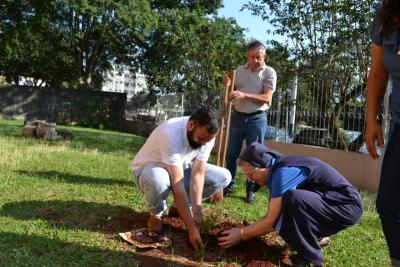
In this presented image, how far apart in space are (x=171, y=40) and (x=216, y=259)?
15595 mm

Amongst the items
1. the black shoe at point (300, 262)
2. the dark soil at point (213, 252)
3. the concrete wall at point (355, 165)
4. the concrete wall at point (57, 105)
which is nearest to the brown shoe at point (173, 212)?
the dark soil at point (213, 252)

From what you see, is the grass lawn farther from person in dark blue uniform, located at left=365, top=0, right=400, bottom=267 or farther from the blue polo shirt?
person in dark blue uniform, located at left=365, top=0, right=400, bottom=267

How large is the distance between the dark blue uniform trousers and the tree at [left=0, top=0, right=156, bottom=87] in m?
18.8

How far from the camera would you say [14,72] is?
32688mm

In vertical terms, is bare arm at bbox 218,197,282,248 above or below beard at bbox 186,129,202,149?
below

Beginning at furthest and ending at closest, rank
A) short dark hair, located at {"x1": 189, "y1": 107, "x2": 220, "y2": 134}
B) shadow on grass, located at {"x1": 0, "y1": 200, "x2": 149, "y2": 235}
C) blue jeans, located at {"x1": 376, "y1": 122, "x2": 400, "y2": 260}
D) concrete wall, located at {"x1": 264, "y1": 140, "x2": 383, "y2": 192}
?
concrete wall, located at {"x1": 264, "y1": 140, "x2": 383, "y2": 192}, shadow on grass, located at {"x1": 0, "y1": 200, "x2": 149, "y2": 235}, short dark hair, located at {"x1": 189, "y1": 107, "x2": 220, "y2": 134}, blue jeans, located at {"x1": 376, "y1": 122, "x2": 400, "y2": 260}

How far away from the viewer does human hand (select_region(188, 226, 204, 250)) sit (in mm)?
3598

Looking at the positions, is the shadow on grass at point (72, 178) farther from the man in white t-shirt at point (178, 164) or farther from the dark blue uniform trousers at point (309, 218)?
the dark blue uniform trousers at point (309, 218)

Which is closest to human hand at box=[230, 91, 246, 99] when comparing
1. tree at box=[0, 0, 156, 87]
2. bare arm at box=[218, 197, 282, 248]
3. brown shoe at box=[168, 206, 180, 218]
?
brown shoe at box=[168, 206, 180, 218]

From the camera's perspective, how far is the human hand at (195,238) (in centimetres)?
360

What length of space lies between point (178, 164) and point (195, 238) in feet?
1.93

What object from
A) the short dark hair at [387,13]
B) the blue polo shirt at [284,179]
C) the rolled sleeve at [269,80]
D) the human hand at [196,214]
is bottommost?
the human hand at [196,214]

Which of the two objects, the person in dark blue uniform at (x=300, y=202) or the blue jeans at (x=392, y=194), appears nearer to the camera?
the blue jeans at (x=392, y=194)

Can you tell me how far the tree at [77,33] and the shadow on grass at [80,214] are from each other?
1704 centimetres
